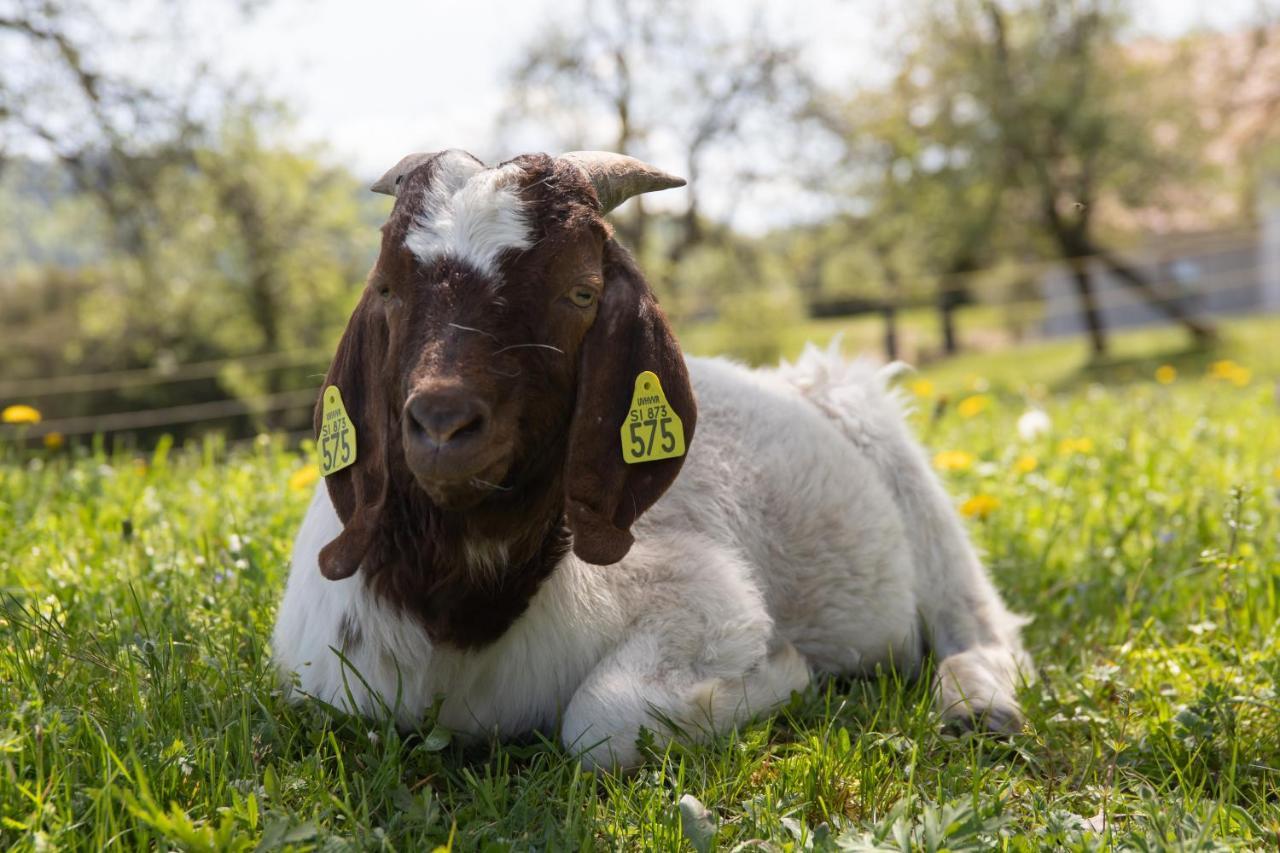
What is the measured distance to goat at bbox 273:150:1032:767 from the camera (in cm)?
240

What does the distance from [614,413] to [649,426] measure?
9 centimetres

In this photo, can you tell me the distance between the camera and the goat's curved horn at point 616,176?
2.72 meters

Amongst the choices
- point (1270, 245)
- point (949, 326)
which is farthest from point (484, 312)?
point (949, 326)

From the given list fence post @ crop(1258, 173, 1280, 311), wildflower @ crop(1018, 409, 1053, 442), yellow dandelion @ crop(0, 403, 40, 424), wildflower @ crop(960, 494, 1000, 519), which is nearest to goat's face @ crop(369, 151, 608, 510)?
wildflower @ crop(960, 494, 1000, 519)

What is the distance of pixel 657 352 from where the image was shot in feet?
8.63

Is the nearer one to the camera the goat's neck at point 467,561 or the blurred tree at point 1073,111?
the goat's neck at point 467,561

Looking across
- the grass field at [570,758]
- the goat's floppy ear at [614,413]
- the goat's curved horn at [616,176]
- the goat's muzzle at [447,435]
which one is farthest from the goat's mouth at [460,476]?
the goat's curved horn at [616,176]

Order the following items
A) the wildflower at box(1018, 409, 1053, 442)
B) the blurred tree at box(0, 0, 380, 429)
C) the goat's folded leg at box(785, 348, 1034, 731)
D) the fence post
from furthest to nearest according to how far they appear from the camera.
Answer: the fence post < the blurred tree at box(0, 0, 380, 429) < the wildflower at box(1018, 409, 1053, 442) < the goat's folded leg at box(785, 348, 1034, 731)

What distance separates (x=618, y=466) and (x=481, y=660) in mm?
677

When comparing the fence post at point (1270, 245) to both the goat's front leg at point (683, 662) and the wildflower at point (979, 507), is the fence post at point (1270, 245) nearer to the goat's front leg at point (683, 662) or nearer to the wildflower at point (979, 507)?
the wildflower at point (979, 507)

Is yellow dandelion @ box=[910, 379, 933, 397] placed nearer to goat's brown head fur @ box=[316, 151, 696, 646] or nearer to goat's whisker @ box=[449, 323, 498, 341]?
goat's brown head fur @ box=[316, 151, 696, 646]

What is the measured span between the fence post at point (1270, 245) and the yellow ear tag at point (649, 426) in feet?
110

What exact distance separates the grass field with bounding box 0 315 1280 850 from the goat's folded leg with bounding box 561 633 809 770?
7cm

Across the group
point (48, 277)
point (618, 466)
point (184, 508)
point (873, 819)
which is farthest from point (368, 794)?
point (48, 277)
